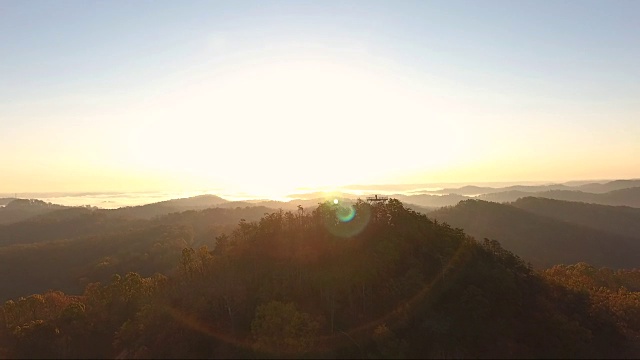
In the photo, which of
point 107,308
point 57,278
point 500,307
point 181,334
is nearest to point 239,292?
point 181,334

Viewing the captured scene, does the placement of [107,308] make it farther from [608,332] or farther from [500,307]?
[608,332]

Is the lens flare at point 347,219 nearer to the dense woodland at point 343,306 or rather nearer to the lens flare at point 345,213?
the lens flare at point 345,213

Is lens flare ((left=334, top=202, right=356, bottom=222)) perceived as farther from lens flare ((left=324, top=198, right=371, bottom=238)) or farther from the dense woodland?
the dense woodland

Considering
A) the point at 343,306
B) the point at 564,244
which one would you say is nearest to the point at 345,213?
the point at 343,306

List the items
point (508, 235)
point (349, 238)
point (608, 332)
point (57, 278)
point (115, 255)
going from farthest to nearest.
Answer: point (508, 235) < point (115, 255) < point (57, 278) < point (349, 238) < point (608, 332)

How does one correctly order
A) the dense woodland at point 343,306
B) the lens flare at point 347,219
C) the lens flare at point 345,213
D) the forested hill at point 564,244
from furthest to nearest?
1. the forested hill at point 564,244
2. the lens flare at point 345,213
3. the lens flare at point 347,219
4. the dense woodland at point 343,306

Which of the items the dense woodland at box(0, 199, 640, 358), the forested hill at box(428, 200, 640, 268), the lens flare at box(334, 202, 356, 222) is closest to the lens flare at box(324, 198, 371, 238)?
the lens flare at box(334, 202, 356, 222)

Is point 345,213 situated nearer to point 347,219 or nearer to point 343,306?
point 347,219

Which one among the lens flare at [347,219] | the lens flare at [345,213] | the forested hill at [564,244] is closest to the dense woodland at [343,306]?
the lens flare at [347,219]
